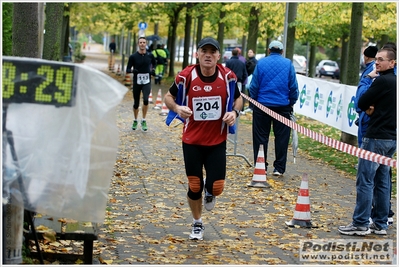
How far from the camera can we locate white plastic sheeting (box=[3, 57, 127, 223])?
526 centimetres

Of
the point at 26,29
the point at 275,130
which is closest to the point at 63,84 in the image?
the point at 26,29

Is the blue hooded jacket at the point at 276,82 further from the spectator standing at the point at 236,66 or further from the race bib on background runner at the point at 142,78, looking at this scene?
the spectator standing at the point at 236,66

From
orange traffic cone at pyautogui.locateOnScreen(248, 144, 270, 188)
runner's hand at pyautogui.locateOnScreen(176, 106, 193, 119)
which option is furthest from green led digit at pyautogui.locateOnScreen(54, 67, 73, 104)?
orange traffic cone at pyautogui.locateOnScreen(248, 144, 270, 188)

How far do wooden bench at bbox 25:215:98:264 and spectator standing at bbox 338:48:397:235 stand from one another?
301 centimetres

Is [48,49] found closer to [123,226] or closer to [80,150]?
[123,226]

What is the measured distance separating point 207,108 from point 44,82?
8.28ft

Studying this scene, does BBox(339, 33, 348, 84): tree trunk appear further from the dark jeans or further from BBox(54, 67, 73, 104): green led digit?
BBox(54, 67, 73, 104): green led digit

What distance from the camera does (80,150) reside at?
5277 millimetres

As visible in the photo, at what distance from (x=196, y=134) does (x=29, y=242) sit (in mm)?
1978

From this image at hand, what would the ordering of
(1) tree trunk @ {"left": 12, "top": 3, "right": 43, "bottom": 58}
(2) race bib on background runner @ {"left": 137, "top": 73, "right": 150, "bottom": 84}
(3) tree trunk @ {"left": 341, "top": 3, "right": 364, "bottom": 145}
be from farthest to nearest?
(2) race bib on background runner @ {"left": 137, "top": 73, "right": 150, "bottom": 84}
(3) tree trunk @ {"left": 341, "top": 3, "right": 364, "bottom": 145}
(1) tree trunk @ {"left": 12, "top": 3, "right": 43, "bottom": 58}

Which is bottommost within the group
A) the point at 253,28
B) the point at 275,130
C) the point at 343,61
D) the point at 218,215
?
the point at 218,215

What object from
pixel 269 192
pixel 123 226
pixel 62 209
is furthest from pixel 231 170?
pixel 62 209

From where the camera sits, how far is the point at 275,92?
38.4ft

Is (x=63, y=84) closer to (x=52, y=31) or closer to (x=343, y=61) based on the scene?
(x=52, y=31)
